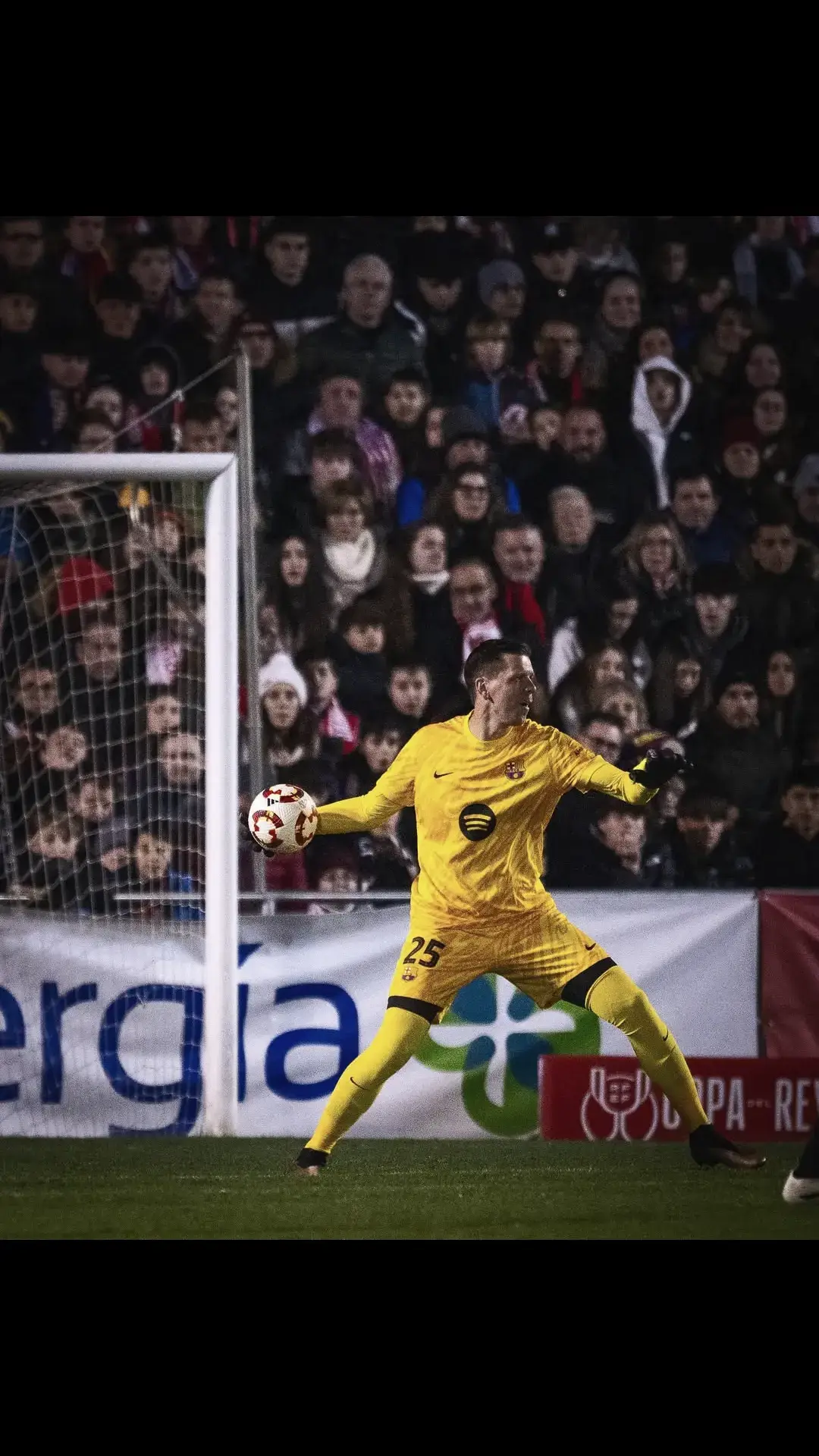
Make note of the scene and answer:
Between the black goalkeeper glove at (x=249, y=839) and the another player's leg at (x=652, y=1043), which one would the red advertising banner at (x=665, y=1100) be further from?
the black goalkeeper glove at (x=249, y=839)

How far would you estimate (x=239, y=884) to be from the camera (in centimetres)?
798

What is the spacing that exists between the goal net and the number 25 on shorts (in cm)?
110

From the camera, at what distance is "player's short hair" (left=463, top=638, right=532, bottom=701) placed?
5.98 m

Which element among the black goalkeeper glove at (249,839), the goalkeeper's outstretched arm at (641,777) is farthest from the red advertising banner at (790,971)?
the black goalkeeper glove at (249,839)

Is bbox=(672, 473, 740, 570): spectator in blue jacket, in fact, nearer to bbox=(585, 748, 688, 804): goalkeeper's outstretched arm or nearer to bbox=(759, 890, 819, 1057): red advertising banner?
bbox=(759, 890, 819, 1057): red advertising banner

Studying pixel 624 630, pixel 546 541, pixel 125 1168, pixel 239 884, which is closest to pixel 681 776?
pixel 624 630

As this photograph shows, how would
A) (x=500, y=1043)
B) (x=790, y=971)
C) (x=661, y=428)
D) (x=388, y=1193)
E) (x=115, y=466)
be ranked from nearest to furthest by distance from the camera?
(x=388, y=1193) < (x=115, y=466) < (x=500, y=1043) < (x=790, y=971) < (x=661, y=428)

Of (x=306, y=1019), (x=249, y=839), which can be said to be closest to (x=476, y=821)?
(x=249, y=839)

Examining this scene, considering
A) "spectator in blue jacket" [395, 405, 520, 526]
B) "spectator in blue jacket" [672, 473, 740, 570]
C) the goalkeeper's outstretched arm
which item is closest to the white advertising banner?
the goalkeeper's outstretched arm

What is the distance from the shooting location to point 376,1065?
19.0 feet

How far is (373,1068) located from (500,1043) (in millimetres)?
1623

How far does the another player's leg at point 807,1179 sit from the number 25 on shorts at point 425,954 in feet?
4.42

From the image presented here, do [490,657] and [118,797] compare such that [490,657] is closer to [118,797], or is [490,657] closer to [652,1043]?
[652,1043]

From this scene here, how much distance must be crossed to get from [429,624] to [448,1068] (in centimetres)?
208
